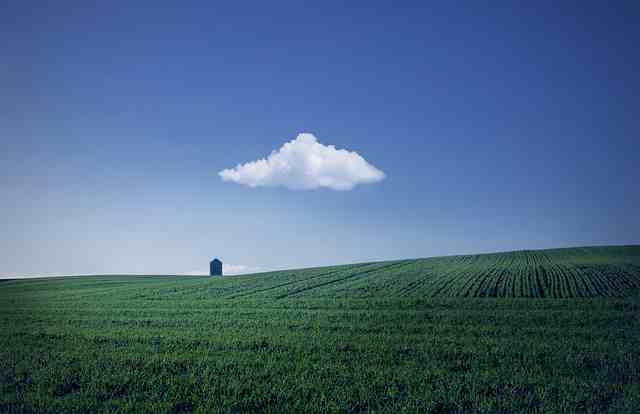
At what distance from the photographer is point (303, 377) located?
30.6 feet

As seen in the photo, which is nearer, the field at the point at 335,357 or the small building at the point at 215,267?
the field at the point at 335,357

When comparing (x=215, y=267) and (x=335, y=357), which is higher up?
(x=335, y=357)

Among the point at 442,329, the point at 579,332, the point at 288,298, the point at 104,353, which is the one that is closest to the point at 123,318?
the point at 104,353

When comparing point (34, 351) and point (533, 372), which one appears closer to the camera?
point (533, 372)

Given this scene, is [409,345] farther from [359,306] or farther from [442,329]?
[359,306]

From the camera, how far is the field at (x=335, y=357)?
26.5 feet

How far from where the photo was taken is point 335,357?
1113cm

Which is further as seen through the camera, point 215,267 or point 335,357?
point 215,267

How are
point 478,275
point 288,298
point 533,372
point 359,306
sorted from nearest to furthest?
point 533,372 < point 359,306 < point 288,298 < point 478,275

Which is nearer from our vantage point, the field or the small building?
the field

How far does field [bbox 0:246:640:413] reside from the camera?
8078 mm

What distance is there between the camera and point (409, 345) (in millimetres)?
12328

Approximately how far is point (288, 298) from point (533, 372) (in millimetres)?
17915

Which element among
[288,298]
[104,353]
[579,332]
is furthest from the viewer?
[288,298]
